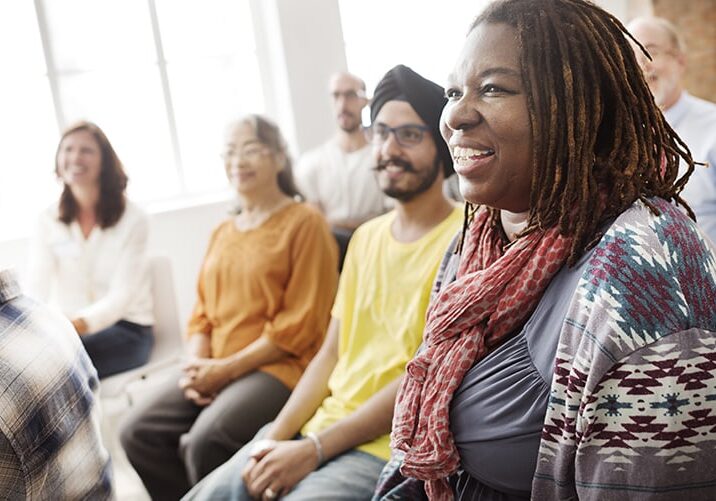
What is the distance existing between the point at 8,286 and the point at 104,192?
2043 mm

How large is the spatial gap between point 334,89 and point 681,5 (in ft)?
10.4

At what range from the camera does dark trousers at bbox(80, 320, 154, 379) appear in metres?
2.76

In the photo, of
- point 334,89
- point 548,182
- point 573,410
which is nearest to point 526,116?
point 548,182

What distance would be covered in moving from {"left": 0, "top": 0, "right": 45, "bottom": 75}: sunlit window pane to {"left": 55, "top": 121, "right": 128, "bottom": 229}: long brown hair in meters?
1.42

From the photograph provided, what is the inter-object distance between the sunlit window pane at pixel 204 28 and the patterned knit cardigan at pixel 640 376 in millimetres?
4046

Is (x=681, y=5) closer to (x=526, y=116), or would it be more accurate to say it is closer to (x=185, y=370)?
(x=185, y=370)

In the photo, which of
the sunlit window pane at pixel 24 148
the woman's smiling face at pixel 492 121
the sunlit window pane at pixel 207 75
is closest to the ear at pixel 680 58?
the woman's smiling face at pixel 492 121

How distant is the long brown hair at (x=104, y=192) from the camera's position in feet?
9.87

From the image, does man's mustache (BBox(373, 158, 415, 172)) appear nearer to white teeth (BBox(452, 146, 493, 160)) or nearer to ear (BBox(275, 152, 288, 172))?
white teeth (BBox(452, 146, 493, 160))

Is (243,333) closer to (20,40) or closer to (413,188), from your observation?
(413,188)

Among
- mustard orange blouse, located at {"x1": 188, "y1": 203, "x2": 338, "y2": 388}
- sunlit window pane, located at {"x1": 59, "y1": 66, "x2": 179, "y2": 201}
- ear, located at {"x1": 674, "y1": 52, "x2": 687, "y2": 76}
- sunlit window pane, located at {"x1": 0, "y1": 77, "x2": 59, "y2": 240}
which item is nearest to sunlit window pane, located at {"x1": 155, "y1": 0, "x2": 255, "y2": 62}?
sunlit window pane, located at {"x1": 59, "y1": 66, "x2": 179, "y2": 201}

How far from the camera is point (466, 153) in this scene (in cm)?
102

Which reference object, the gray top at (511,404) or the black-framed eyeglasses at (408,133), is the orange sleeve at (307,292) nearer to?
the black-framed eyeglasses at (408,133)

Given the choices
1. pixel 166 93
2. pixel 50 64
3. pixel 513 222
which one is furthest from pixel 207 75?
pixel 513 222
